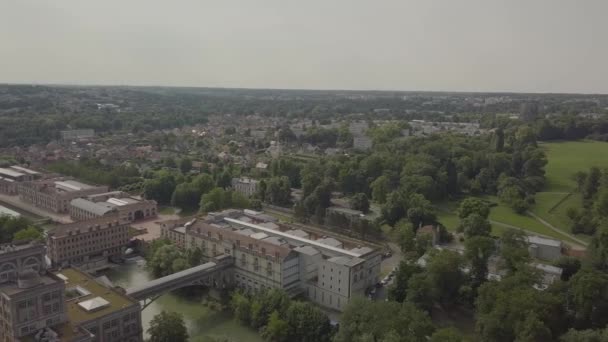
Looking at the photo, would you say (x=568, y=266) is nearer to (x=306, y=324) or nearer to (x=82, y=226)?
(x=306, y=324)

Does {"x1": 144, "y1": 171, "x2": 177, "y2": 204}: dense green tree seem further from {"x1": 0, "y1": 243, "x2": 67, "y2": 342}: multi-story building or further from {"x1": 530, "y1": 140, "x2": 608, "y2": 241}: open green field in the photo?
{"x1": 530, "y1": 140, "x2": 608, "y2": 241}: open green field

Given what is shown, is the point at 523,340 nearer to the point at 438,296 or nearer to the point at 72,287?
the point at 438,296

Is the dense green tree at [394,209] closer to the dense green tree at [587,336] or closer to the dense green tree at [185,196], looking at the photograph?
the dense green tree at [185,196]

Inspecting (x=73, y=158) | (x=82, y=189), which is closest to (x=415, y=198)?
(x=82, y=189)

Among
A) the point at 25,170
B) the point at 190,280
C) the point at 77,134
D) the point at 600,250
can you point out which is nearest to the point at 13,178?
the point at 25,170

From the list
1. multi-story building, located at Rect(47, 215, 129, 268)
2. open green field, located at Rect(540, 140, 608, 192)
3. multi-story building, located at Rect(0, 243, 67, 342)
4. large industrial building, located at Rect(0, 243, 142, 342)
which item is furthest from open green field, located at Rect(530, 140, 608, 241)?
multi-story building, located at Rect(0, 243, 67, 342)
